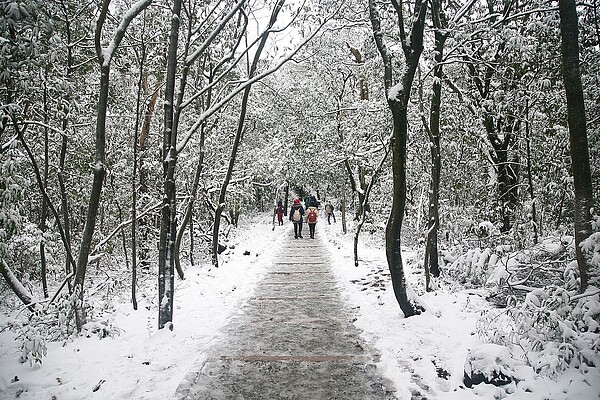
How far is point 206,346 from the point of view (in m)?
5.63

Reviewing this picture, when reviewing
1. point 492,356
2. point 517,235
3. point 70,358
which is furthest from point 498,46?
point 70,358

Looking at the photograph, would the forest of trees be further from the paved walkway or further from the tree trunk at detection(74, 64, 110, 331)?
the paved walkway

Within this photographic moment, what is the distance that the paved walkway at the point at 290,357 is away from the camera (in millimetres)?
4254

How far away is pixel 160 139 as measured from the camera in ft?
40.9

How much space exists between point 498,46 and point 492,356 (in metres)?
8.48

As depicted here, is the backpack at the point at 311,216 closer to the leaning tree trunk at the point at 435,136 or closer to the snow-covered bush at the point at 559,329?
the leaning tree trunk at the point at 435,136

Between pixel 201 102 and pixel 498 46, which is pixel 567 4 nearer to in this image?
pixel 498 46

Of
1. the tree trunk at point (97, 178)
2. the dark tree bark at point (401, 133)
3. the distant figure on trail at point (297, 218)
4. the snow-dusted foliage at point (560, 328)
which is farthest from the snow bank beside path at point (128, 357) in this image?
the distant figure on trail at point (297, 218)

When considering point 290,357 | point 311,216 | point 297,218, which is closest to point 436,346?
point 290,357

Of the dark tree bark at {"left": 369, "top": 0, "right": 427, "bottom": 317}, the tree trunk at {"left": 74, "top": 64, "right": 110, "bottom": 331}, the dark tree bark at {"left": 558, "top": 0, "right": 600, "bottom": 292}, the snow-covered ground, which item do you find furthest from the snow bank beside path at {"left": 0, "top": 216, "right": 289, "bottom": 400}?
the dark tree bark at {"left": 558, "top": 0, "right": 600, "bottom": 292}

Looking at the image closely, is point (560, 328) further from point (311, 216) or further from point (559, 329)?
point (311, 216)

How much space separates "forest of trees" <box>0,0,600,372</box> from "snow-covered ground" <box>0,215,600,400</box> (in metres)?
0.54

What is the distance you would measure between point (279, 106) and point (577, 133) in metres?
8.40

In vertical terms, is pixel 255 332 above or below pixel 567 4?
below
